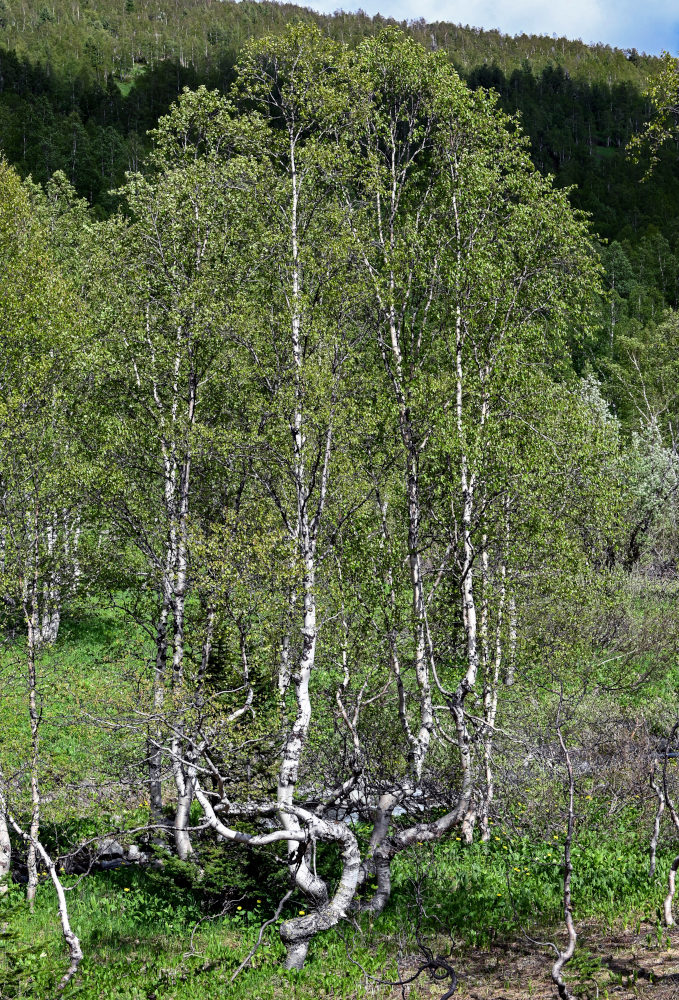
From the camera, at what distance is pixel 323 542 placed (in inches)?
648

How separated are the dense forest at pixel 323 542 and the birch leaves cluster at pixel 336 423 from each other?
10 cm

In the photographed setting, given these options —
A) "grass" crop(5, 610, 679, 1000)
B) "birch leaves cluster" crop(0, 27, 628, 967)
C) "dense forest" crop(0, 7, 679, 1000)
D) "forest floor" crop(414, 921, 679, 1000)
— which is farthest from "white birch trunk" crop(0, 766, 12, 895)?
"forest floor" crop(414, 921, 679, 1000)

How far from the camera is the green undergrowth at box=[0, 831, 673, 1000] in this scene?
1005cm

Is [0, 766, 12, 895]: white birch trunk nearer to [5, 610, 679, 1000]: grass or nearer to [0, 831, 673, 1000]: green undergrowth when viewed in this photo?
[0, 831, 673, 1000]: green undergrowth

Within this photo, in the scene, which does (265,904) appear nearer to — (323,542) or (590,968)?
(590,968)

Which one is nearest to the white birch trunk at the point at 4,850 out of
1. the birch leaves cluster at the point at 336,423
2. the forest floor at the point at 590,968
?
the birch leaves cluster at the point at 336,423

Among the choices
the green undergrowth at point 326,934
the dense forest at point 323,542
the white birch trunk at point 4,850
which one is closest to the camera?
the green undergrowth at point 326,934

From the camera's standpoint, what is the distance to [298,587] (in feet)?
44.3

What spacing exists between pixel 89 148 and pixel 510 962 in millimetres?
108955

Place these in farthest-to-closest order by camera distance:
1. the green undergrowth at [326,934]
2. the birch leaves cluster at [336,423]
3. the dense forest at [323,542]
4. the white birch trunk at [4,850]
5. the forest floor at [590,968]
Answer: the birch leaves cluster at [336,423], the white birch trunk at [4,850], the dense forest at [323,542], the green undergrowth at [326,934], the forest floor at [590,968]

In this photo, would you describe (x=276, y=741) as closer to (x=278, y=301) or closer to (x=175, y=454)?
(x=175, y=454)

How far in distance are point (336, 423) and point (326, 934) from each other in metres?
8.91

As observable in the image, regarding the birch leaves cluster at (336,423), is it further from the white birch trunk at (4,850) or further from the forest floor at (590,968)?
the forest floor at (590,968)

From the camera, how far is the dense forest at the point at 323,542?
1276cm
